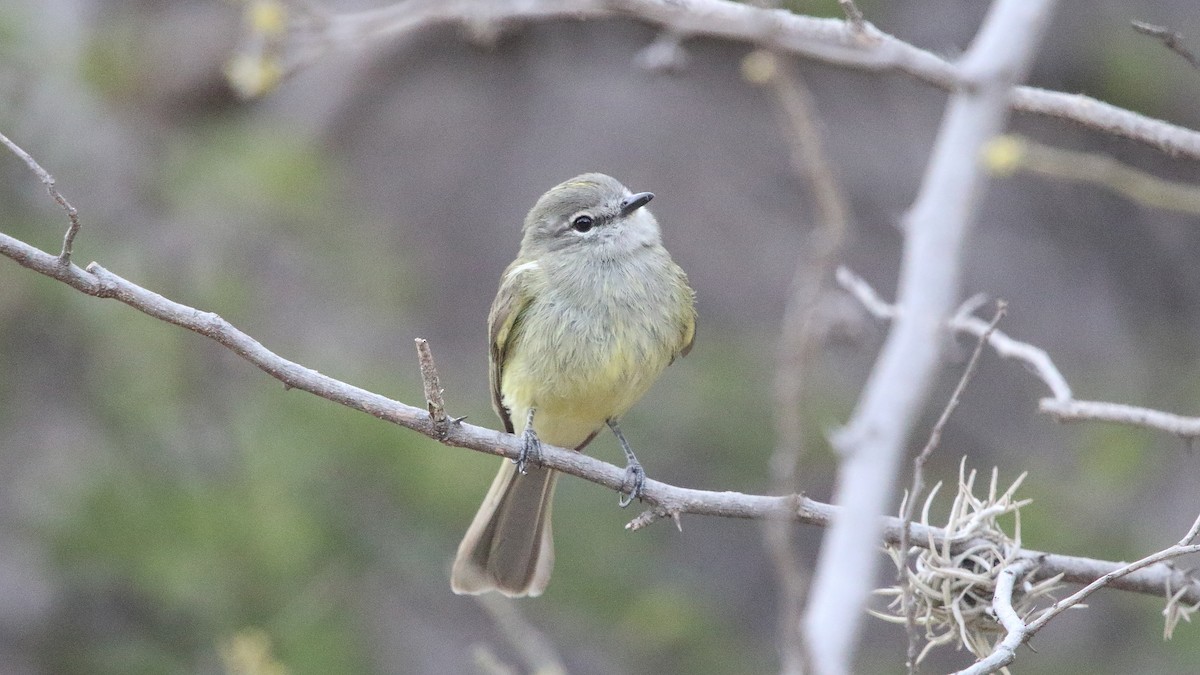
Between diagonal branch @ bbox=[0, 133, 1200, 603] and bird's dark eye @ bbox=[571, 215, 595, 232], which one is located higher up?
bird's dark eye @ bbox=[571, 215, 595, 232]

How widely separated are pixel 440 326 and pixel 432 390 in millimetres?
5874

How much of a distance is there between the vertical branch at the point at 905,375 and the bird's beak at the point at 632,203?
2.98 meters

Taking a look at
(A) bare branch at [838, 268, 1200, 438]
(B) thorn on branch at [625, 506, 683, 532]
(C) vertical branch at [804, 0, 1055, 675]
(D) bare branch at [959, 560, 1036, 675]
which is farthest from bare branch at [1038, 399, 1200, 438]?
(C) vertical branch at [804, 0, 1055, 675]

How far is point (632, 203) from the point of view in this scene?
5.21 m

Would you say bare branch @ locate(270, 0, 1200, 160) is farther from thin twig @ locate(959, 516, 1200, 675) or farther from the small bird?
the small bird

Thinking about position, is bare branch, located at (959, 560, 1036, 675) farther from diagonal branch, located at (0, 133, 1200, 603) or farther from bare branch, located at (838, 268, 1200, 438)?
bare branch, located at (838, 268, 1200, 438)

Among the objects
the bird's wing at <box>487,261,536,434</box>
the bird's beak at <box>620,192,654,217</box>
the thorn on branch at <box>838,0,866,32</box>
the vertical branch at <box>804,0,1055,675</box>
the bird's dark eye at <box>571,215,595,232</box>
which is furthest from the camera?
the bird's dark eye at <box>571,215,595,232</box>

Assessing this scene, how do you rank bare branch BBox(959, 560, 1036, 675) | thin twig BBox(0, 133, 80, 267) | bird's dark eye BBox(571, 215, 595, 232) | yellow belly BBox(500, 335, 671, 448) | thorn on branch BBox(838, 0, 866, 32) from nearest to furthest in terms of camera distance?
bare branch BBox(959, 560, 1036, 675) < thin twig BBox(0, 133, 80, 267) < thorn on branch BBox(838, 0, 866, 32) < yellow belly BBox(500, 335, 671, 448) < bird's dark eye BBox(571, 215, 595, 232)

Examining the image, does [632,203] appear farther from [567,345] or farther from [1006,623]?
[1006,623]

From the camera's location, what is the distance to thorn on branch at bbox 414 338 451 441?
121 inches

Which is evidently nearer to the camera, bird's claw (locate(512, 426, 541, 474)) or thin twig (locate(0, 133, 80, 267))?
thin twig (locate(0, 133, 80, 267))

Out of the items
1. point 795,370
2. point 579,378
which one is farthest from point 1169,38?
point 579,378

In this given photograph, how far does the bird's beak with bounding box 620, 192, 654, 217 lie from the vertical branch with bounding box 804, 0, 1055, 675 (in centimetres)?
298

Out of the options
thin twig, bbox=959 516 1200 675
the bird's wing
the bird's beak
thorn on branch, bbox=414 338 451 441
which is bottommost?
thin twig, bbox=959 516 1200 675
